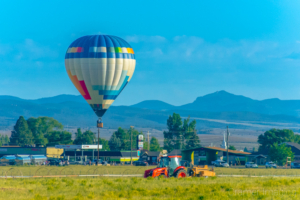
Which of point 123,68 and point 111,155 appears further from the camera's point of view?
point 111,155

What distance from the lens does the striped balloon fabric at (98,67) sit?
85.2 metres

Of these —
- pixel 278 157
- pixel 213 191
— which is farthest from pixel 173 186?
pixel 278 157

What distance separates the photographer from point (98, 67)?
85.4m

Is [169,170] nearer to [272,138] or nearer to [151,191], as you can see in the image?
[151,191]

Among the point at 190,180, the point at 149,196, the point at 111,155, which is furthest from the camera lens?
the point at 111,155

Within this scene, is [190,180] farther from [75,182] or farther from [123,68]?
[123,68]

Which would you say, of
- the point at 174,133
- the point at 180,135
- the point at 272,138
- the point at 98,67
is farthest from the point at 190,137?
the point at 98,67

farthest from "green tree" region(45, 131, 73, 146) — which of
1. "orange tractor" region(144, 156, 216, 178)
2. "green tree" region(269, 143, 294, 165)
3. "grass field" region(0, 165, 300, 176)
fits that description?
"orange tractor" region(144, 156, 216, 178)

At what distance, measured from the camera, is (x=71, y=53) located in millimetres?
86312

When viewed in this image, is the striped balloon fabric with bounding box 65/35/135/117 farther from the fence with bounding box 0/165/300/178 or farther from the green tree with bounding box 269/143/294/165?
the green tree with bounding box 269/143/294/165

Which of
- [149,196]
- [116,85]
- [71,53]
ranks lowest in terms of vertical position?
[149,196]

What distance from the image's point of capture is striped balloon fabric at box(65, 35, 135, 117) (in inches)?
3356

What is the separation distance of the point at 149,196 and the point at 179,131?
497 feet

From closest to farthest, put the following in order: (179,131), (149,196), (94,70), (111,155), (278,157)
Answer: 1. (149,196)
2. (94,70)
3. (278,157)
4. (111,155)
5. (179,131)
